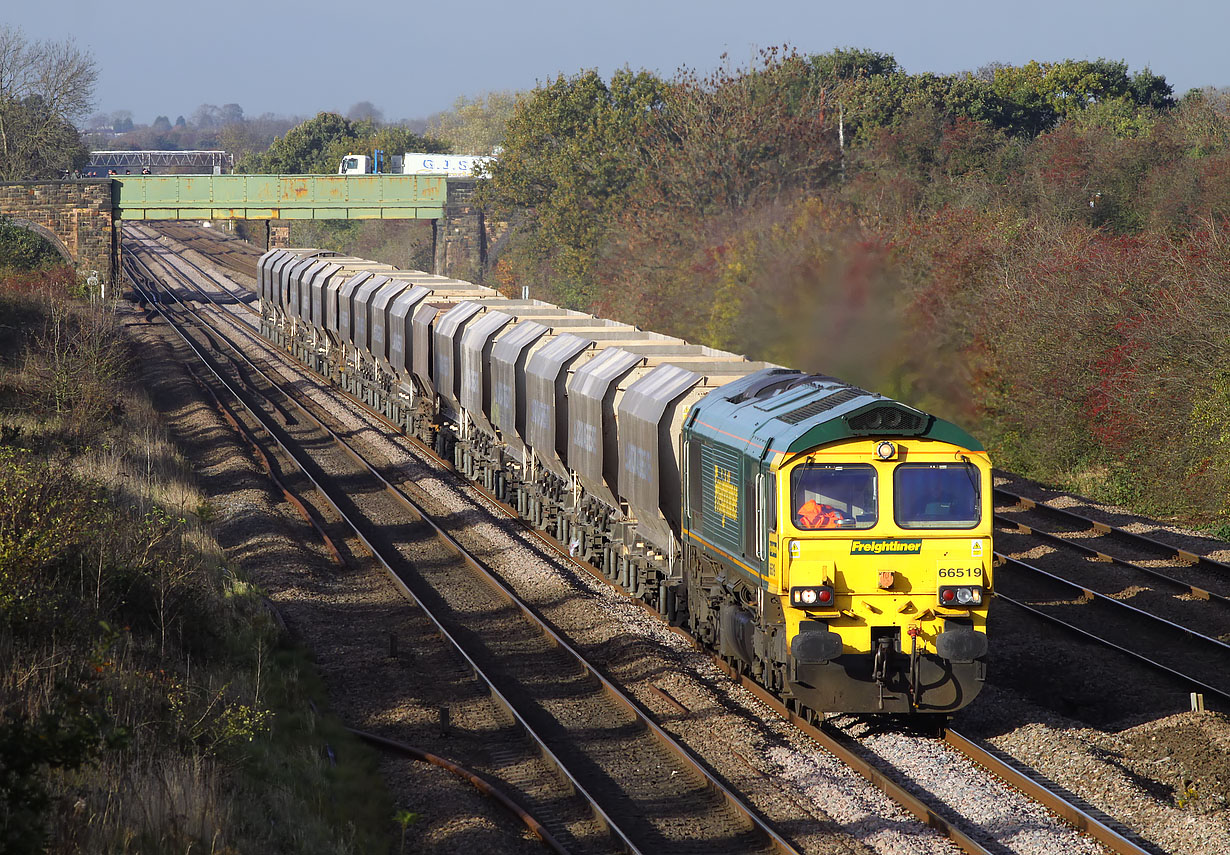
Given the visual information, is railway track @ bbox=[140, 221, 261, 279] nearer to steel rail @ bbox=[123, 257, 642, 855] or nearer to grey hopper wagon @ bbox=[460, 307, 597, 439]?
steel rail @ bbox=[123, 257, 642, 855]

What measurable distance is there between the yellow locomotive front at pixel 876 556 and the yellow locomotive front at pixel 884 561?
1 cm

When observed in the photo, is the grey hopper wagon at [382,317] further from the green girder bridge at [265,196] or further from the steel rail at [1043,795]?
the green girder bridge at [265,196]

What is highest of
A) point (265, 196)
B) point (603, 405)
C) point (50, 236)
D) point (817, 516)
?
point (265, 196)

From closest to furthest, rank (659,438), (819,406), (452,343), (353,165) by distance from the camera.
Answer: (819,406), (659,438), (452,343), (353,165)

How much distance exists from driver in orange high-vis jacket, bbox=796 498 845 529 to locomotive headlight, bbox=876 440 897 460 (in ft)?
2.33

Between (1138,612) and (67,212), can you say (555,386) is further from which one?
(67,212)

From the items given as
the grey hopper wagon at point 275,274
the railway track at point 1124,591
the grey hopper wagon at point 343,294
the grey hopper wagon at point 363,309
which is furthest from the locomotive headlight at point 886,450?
the grey hopper wagon at point 275,274

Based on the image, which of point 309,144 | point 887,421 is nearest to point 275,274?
point 887,421

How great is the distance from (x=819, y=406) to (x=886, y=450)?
0.94 metres

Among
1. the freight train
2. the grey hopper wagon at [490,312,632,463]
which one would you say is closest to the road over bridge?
the grey hopper wagon at [490,312,632,463]

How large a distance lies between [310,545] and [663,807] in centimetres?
1297

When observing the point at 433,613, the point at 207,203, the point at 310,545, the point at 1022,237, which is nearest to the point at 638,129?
the point at 207,203

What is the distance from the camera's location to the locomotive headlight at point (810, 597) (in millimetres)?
12758

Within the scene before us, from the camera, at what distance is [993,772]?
12656mm
